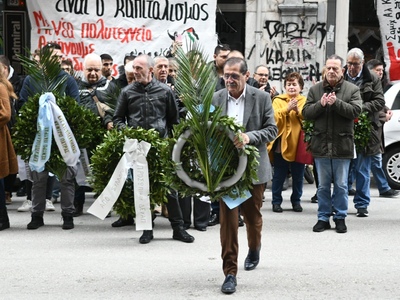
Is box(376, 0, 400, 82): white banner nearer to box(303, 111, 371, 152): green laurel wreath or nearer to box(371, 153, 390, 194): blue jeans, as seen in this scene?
box(371, 153, 390, 194): blue jeans

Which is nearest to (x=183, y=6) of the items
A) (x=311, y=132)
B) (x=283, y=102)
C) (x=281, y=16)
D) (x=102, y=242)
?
(x=281, y=16)

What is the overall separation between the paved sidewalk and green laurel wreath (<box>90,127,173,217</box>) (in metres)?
0.44

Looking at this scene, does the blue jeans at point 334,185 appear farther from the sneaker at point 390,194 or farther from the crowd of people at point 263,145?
the sneaker at point 390,194

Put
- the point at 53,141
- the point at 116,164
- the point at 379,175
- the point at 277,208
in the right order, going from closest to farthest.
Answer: the point at 116,164, the point at 53,141, the point at 277,208, the point at 379,175

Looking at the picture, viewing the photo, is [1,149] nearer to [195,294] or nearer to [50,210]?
[50,210]

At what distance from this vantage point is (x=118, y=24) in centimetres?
1798

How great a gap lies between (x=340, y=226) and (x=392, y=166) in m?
4.51

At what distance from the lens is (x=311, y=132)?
11.3 m

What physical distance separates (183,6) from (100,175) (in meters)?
7.95

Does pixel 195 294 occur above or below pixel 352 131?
below

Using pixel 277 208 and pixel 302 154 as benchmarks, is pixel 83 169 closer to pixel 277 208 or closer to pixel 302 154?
pixel 277 208

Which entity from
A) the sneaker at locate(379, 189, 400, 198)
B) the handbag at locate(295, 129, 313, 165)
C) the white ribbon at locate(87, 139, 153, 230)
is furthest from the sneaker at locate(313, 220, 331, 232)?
the sneaker at locate(379, 189, 400, 198)

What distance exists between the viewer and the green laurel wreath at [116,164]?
10359 mm

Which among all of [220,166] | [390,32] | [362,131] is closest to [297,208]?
[362,131]
